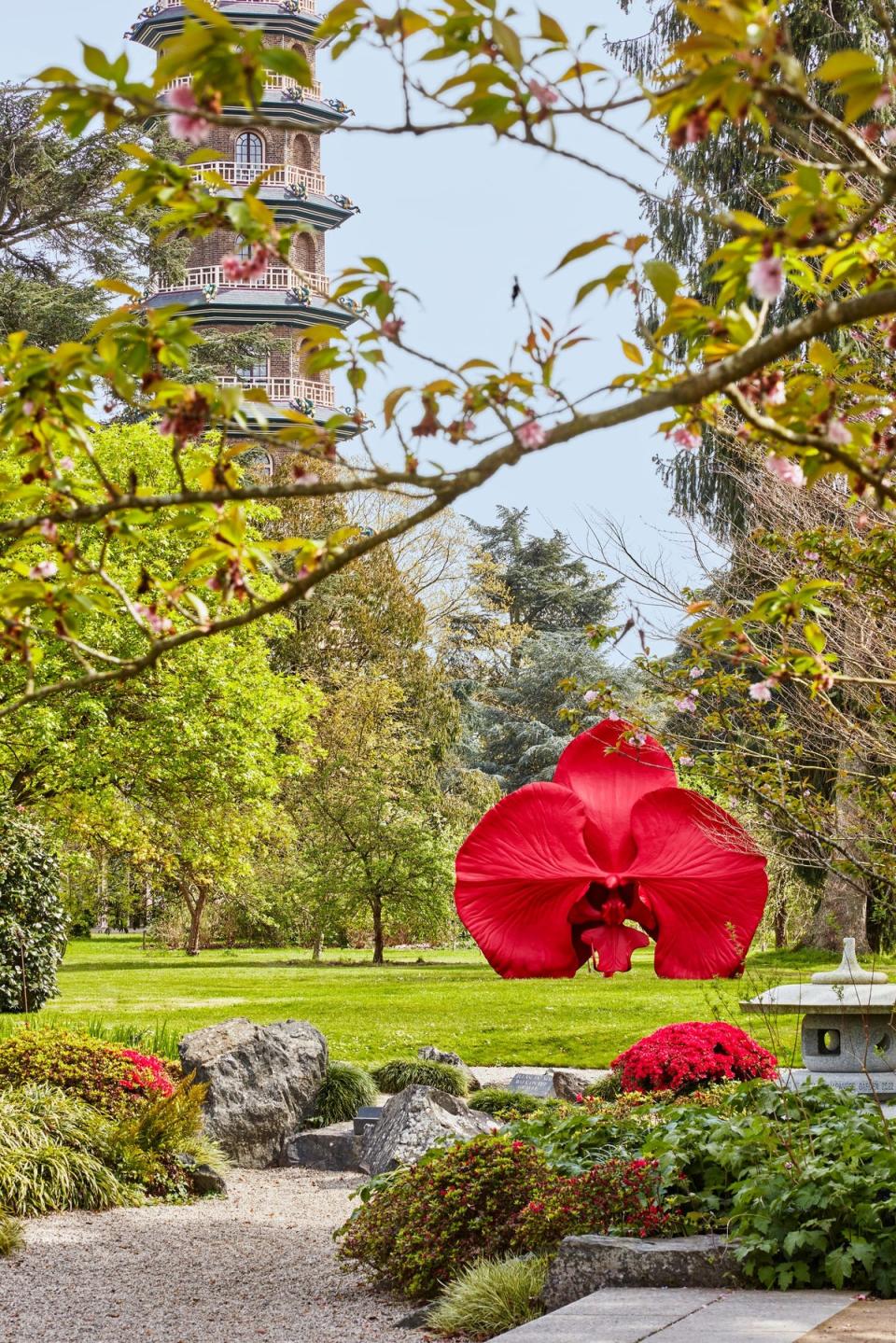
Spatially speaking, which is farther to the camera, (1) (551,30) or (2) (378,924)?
(2) (378,924)

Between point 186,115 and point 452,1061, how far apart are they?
9.82 meters

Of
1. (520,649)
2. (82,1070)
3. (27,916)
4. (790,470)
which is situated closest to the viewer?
(790,470)

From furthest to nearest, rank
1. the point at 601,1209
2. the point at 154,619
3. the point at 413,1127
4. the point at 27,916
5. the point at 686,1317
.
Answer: the point at 27,916 < the point at 413,1127 < the point at 601,1209 < the point at 686,1317 < the point at 154,619

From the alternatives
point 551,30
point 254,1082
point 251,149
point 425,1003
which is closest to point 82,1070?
point 254,1082

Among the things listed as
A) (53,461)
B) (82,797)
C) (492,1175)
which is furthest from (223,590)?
(82,797)

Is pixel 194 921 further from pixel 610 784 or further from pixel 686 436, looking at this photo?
pixel 686 436

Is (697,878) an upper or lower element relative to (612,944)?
upper

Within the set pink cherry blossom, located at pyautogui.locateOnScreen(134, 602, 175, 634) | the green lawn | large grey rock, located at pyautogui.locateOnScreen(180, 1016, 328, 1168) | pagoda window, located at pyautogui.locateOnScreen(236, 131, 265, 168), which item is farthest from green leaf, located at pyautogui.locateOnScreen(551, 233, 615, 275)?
pagoda window, located at pyautogui.locateOnScreen(236, 131, 265, 168)

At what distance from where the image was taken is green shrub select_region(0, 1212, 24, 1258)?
6.53 metres

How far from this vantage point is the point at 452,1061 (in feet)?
36.8

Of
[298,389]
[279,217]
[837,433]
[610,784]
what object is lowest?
[610,784]

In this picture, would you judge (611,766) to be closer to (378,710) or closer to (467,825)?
(467,825)

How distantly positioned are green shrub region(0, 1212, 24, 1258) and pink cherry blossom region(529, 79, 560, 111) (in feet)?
19.1

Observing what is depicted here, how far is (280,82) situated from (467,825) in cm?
2281
